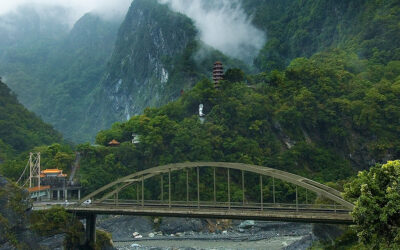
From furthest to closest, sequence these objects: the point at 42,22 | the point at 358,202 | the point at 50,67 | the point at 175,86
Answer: the point at 42,22 < the point at 50,67 < the point at 175,86 < the point at 358,202

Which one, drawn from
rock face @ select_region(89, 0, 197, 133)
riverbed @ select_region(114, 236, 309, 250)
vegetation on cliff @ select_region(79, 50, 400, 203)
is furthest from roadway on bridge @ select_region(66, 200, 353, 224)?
rock face @ select_region(89, 0, 197, 133)

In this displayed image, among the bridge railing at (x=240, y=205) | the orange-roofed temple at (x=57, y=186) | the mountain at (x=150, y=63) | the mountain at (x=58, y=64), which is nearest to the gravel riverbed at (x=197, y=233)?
the orange-roofed temple at (x=57, y=186)

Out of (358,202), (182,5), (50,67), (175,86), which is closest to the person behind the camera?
(358,202)

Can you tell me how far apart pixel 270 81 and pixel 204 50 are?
3473 cm

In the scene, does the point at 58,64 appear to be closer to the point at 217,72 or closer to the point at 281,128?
the point at 217,72

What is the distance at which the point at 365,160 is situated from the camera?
56.9 metres

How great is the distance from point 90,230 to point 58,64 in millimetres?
126303

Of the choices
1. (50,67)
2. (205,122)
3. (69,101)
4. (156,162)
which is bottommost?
(156,162)

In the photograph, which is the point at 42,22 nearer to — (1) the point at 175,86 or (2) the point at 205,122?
(1) the point at 175,86

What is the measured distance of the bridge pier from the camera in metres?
33.1

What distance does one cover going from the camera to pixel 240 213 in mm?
26375

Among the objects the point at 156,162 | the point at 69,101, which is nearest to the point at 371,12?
the point at 156,162

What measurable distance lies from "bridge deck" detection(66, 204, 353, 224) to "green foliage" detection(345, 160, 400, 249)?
5580 millimetres

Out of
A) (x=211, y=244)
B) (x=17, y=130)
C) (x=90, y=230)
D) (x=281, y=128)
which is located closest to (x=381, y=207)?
(x=90, y=230)
